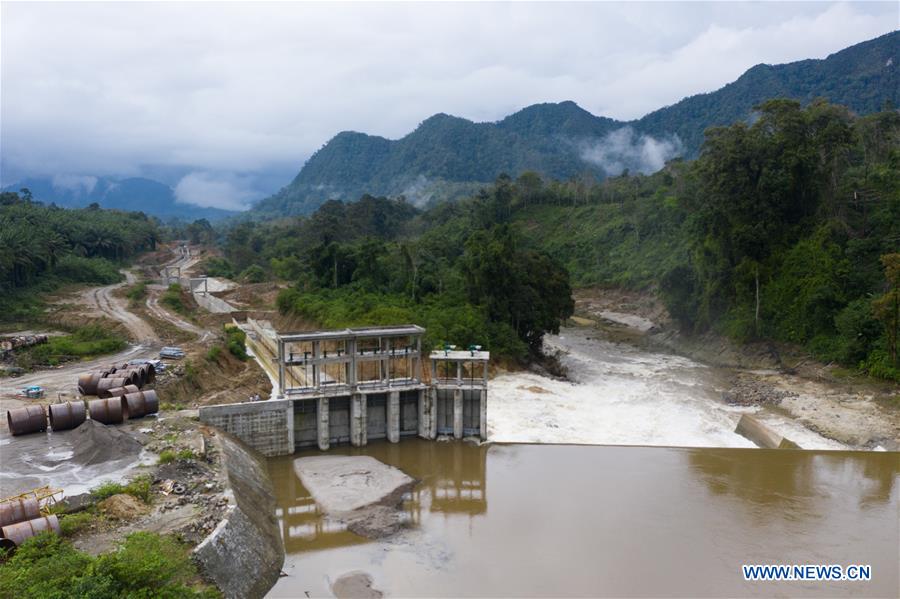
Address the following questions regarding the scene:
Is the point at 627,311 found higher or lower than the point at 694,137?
lower

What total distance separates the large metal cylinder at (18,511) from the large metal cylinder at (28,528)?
0.44 m

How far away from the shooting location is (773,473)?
2662 centimetres

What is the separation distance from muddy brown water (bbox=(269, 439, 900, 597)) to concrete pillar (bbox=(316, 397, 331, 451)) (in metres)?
1.53

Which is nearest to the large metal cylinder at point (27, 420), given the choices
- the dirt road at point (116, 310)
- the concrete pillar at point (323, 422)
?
the concrete pillar at point (323, 422)

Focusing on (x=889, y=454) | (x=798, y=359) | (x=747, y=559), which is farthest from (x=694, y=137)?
(x=747, y=559)

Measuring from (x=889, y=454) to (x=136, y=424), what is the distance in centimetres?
3262

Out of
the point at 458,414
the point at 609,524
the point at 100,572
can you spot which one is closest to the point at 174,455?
the point at 100,572

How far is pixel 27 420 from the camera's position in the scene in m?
23.7

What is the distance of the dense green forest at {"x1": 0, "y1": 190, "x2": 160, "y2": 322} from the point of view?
179ft

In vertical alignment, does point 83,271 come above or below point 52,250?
below

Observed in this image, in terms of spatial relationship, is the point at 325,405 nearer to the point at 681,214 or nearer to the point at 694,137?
the point at 681,214

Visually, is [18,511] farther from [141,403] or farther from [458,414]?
[458,414]

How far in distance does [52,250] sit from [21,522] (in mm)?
61138

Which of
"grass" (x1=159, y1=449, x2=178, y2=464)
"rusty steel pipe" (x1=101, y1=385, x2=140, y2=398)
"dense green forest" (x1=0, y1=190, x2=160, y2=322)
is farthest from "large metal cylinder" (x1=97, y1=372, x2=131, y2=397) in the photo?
"dense green forest" (x1=0, y1=190, x2=160, y2=322)
